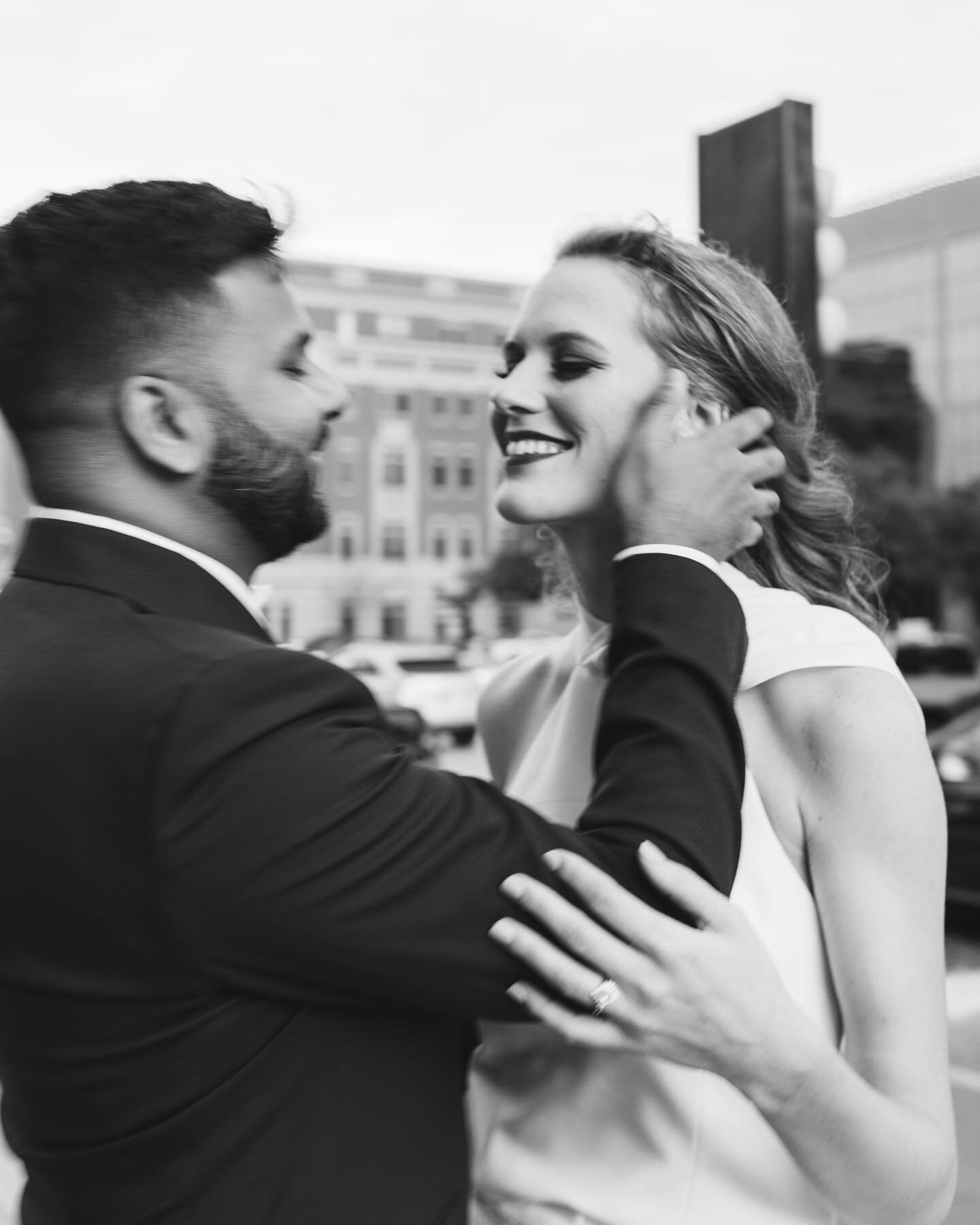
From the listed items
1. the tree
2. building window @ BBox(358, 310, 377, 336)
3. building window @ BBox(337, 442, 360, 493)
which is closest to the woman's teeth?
the tree

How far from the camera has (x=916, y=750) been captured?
4.54 feet

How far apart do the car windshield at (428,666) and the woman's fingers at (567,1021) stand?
19.3m

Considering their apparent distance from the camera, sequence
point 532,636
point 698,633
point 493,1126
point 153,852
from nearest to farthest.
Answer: point 153,852
point 698,633
point 493,1126
point 532,636

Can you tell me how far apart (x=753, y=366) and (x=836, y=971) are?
2.87ft

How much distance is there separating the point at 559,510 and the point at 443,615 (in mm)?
50586

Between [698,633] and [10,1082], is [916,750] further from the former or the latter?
[10,1082]

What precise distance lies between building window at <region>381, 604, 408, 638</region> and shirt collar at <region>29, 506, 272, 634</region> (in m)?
51.2

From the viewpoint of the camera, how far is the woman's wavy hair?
1.80 meters

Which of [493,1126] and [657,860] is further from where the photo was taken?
[493,1126]

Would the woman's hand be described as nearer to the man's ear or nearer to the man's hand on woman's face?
the man's hand on woman's face

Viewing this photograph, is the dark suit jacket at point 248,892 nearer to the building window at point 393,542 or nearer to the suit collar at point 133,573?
the suit collar at point 133,573

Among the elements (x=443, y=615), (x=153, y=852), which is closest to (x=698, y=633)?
(x=153, y=852)

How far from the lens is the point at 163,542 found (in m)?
1.34

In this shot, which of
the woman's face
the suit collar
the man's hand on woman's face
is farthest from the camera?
the woman's face
